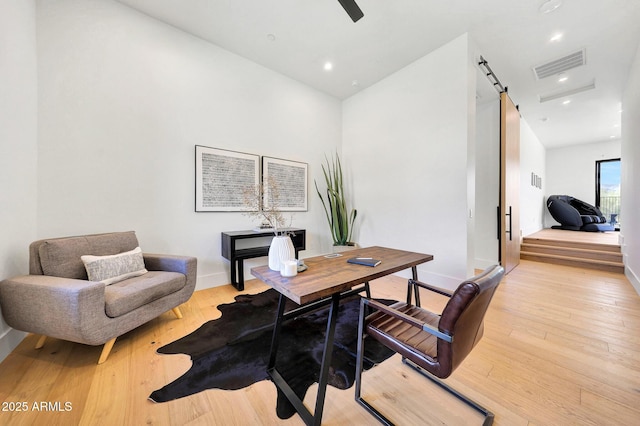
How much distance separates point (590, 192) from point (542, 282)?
664 cm

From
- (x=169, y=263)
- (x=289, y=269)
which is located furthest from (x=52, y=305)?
(x=289, y=269)

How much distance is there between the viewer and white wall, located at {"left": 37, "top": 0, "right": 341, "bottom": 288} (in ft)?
7.09

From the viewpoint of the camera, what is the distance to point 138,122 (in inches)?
101

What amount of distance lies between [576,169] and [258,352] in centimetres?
1052

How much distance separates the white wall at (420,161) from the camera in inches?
113

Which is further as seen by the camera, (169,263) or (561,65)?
(561,65)

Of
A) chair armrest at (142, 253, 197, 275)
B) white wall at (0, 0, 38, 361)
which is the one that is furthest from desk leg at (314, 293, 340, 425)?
white wall at (0, 0, 38, 361)

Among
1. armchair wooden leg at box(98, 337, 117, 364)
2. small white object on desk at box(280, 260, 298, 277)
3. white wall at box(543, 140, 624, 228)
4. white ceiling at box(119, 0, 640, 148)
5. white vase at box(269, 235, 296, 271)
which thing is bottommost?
armchair wooden leg at box(98, 337, 117, 364)

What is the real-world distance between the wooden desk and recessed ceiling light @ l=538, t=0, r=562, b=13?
9.50 ft

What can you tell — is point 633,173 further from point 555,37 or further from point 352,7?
point 352,7

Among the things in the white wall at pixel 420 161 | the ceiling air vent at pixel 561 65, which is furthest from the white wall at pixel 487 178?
the white wall at pixel 420 161

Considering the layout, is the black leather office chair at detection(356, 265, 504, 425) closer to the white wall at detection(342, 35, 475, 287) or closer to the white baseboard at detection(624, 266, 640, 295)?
the white wall at detection(342, 35, 475, 287)

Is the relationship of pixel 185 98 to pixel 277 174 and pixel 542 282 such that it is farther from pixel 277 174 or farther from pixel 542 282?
pixel 542 282

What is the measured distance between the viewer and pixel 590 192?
709cm
